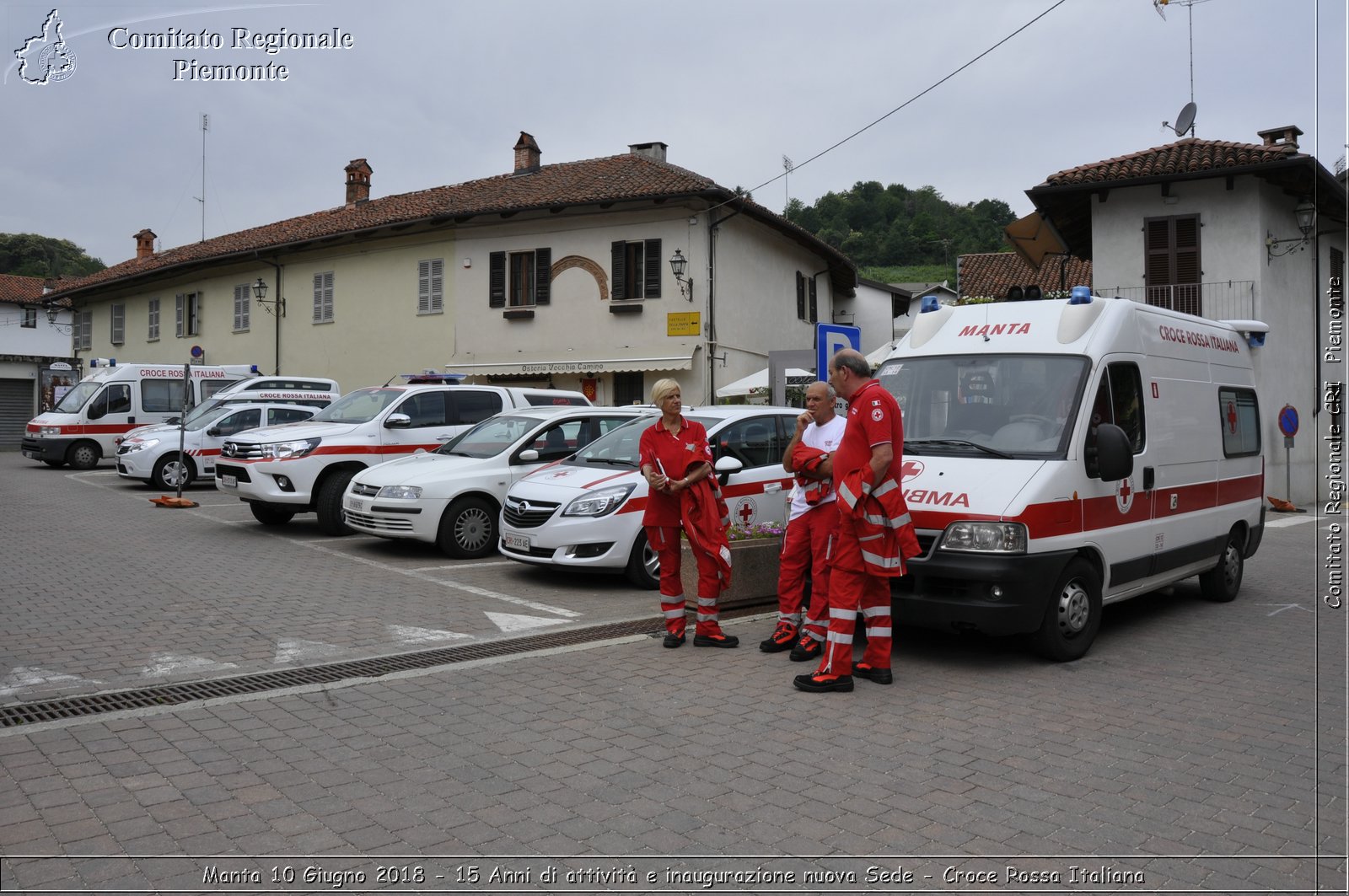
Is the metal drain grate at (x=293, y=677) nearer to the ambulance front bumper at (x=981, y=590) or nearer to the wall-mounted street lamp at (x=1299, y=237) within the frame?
the ambulance front bumper at (x=981, y=590)

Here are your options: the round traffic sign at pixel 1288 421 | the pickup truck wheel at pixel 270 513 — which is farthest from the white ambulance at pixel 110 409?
the round traffic sign at pixel 1288 421

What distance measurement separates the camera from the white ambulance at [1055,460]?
20.6 feet

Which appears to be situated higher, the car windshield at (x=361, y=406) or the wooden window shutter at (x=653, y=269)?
the wooden window shutter at (x=653, y=269)

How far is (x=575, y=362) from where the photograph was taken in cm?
2616

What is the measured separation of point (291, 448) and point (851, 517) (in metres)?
9.09

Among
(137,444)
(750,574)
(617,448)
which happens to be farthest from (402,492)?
(137,444)

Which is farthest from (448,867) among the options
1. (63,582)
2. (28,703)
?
(63,582)

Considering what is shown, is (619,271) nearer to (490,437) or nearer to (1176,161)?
(1176,161)

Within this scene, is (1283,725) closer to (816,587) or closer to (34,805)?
(816,587)

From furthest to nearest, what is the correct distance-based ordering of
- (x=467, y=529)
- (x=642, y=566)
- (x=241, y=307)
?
(x=241, y=307) → (x=467, y=529) → (x=642, y=566)

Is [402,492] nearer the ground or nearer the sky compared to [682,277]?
nearer the ground

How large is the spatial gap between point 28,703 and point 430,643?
95.9 inches

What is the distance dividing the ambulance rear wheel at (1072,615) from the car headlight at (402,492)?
6.77m

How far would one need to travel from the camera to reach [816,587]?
21.7ft
